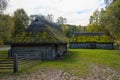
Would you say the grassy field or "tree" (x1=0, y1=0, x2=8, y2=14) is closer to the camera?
the grassy field

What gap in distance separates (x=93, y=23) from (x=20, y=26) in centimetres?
2636

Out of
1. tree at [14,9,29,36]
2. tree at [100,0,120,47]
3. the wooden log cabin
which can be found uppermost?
tree at [14,9,29,36]

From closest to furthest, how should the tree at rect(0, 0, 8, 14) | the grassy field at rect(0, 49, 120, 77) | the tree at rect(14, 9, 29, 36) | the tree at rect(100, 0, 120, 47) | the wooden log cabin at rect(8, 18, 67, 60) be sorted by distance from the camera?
the grassy field at rect(0, 49, 120, 77)
the tree at rect(100, 0, 120, 47)
the wooden log cabin at rect(8, 18, 67, 60)
the tree at rect(0, 0, 8, 14)
the tree at rect(14, 9, 29, 36)

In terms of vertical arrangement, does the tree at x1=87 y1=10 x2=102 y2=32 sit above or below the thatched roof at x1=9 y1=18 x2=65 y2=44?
above

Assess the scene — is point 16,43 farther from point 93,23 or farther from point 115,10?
point 93,23

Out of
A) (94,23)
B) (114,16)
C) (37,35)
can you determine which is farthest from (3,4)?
(94,23)

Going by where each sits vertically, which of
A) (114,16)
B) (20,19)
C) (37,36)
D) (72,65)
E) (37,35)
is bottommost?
(72,65)

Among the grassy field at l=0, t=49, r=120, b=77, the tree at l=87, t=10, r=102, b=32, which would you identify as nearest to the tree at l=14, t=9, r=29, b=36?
the tree at l=87, t=10, r=102, b=32

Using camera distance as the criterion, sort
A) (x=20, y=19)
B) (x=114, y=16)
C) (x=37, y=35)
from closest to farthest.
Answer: (x=114, y=16)
(x=37, y=35)
(x=20, y=19)

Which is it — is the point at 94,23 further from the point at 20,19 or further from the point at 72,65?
the point at 72,65

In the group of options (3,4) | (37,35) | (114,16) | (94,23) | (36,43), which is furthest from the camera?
(94,23)

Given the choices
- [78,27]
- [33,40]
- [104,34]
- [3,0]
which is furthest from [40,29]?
[78,27]

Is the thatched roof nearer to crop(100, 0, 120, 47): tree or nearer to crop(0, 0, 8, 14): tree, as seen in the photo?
crop(0, 0, 8, 14): tree

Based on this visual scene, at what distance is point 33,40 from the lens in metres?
23.7
